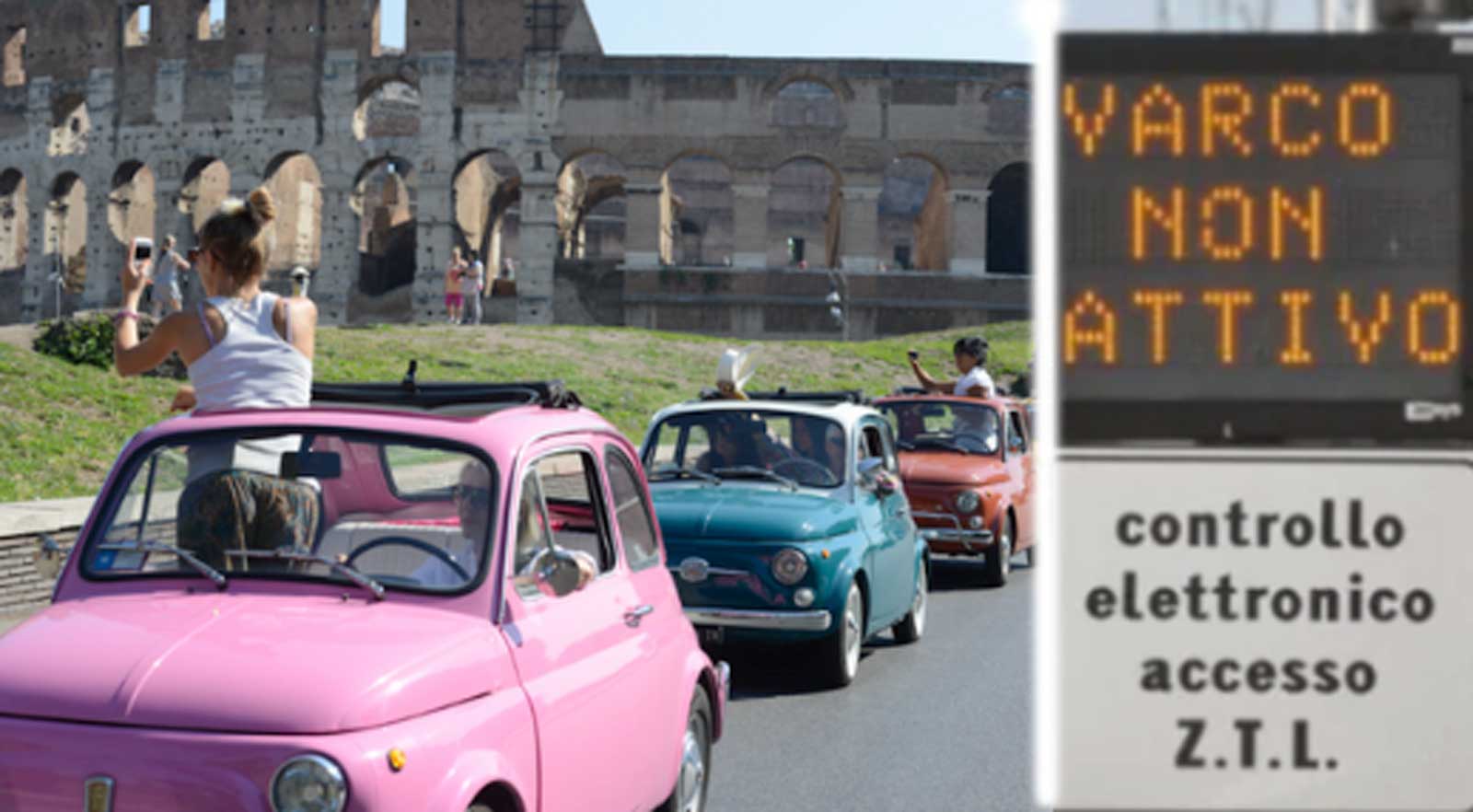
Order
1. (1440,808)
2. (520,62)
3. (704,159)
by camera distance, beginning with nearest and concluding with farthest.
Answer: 1. (1440,808)
2. (520,62)
3. (704,159)

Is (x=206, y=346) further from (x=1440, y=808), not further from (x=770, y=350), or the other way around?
(x=770, y=350)

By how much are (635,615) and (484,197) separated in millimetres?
55839

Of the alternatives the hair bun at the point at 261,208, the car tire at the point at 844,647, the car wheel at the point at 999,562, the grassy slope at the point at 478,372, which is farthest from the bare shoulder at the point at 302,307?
the car wheel at the point at 999,562

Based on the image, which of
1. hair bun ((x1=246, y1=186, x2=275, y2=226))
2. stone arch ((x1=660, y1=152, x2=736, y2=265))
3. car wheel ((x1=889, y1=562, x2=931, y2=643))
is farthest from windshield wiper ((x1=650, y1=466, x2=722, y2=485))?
Answer: stone arch ((x1=660, y1=152, x2=736, y2=265))

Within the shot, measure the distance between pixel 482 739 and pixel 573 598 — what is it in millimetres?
970

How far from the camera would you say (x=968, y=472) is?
1505cm

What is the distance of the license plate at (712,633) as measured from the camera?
1016 cm

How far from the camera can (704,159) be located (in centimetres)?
8788

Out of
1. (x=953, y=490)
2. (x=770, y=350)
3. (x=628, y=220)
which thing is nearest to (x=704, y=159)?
(x=628, y=220)

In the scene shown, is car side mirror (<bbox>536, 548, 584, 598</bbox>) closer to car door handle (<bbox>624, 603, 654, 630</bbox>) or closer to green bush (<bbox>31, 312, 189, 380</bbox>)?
car door handle (<bbox>624, 603, 654, 630</bbox>)

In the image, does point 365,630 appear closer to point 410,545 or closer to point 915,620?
point 410,545

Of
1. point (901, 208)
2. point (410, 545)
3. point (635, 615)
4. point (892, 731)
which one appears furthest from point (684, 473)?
point (901, 208)

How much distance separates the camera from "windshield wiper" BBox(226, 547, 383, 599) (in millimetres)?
5176

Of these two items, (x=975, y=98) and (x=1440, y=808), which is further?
(x=975, y=98)
